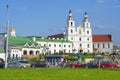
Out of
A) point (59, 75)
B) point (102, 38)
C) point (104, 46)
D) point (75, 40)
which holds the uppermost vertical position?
point (102, 38)

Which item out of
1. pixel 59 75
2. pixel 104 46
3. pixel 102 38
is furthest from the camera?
pixel 102 38

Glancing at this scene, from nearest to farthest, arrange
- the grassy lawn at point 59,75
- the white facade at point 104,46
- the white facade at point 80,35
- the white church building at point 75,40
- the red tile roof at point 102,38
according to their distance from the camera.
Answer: the grassy lawn at point 59,75, the white church building at point 75,40, the white facade at point 80,35, the white facade at point 104,46, the red tile roof at point 102,38

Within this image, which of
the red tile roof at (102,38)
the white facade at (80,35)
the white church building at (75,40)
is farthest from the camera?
the red tile roof at (102,38)

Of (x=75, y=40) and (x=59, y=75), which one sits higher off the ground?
(x=75, y=40)

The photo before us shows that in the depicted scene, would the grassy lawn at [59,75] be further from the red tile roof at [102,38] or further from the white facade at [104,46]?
the red tile roof at [102,38]

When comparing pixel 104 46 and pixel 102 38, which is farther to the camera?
pixel 102 38

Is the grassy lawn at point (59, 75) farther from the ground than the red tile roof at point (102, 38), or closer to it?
closer to it

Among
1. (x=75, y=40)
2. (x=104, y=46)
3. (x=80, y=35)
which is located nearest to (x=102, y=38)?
(x=104, y=46)

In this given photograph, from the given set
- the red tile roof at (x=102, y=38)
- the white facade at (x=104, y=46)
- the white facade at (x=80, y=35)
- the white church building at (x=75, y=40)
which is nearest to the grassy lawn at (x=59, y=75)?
the white church building at (x=75, y=40)

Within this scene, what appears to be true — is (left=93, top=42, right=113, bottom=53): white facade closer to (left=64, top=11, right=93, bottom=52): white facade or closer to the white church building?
the white church building

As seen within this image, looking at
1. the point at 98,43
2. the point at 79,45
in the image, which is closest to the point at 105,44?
the point at 98,43

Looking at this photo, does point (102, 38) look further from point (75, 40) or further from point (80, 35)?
point (75, 40)

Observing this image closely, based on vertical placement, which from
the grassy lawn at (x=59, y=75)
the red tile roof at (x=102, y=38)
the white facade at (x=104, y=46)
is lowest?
the grassy lawn at (x=59, y=75)

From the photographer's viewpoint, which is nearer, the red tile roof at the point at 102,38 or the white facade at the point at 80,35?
the white facade at the point at 80,35
